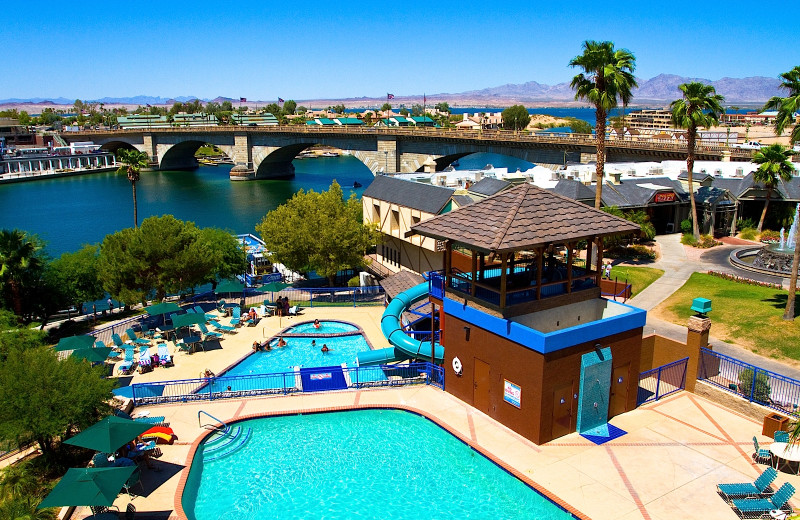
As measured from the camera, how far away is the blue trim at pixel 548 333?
19.2 m

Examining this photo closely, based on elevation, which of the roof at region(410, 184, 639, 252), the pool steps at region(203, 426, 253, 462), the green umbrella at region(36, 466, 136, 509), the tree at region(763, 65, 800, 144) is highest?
the tree at region(763, 65, 800, 144)

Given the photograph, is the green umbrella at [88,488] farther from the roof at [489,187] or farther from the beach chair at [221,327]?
the roof at [489,187]

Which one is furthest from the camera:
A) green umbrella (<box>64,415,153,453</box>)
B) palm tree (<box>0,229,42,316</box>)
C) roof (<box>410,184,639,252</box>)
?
palm tree (<box>0,229,42,316</box>)

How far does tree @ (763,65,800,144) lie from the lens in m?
30.6

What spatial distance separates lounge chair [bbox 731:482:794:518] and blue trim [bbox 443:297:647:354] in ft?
20.5

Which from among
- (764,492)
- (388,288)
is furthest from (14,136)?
(764,492)

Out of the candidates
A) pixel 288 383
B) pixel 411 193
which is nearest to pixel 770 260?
pixel 411 193

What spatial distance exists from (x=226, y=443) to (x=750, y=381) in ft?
62.5

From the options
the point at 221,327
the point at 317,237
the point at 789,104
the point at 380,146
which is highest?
the point at 789,104

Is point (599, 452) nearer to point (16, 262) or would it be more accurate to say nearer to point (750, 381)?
point (750, 381)

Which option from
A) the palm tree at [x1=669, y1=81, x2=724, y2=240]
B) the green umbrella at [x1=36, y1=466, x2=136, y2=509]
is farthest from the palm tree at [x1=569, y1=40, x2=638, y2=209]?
the green umbrella at [x1=36, y1=466, x2=136, y2=509]

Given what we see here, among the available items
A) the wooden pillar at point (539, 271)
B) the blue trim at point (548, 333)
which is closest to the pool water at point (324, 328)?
the blue trim at point (548, 333)

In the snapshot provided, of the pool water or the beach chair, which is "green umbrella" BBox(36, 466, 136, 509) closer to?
the beach chair

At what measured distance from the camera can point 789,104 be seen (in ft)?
102
